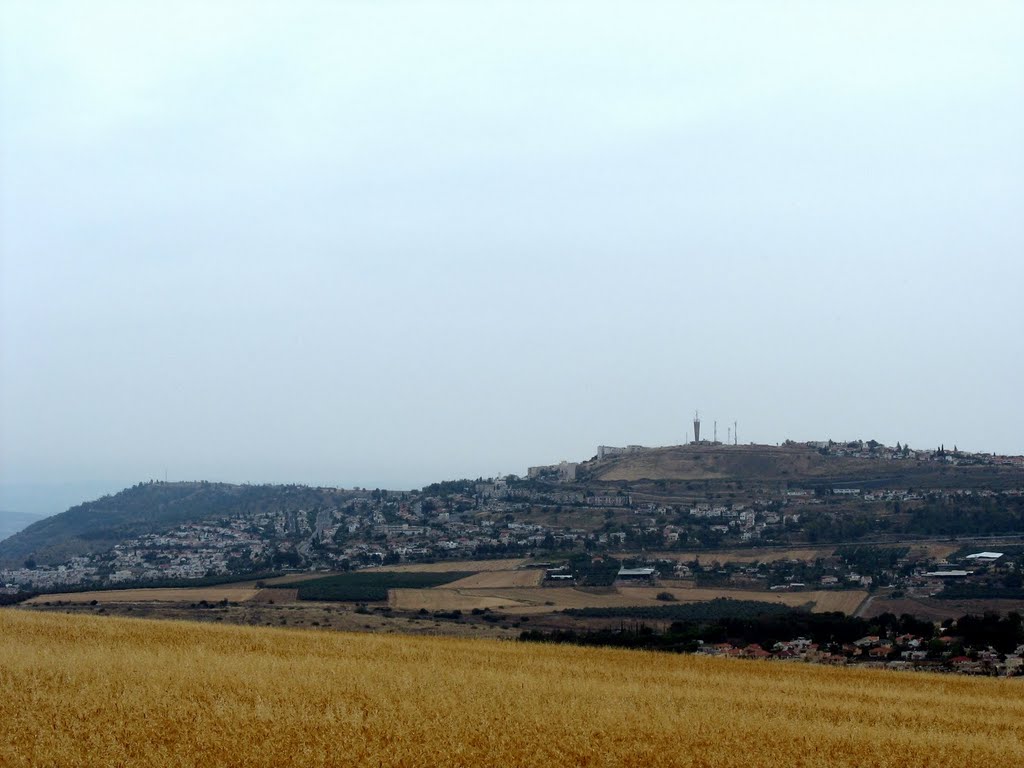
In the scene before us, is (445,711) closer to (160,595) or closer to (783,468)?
(160,595)

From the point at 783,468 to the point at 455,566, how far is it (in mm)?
49877

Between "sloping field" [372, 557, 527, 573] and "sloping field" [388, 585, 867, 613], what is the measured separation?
9.81 metres

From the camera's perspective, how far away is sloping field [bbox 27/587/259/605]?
48.6 m

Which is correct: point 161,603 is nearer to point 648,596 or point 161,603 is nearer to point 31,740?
point 648,596

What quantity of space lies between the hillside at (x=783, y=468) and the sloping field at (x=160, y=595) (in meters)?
62.8

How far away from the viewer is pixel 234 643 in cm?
2155


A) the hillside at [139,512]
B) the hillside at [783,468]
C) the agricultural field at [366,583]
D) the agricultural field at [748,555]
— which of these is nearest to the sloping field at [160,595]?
the agricultural field at [366,583]

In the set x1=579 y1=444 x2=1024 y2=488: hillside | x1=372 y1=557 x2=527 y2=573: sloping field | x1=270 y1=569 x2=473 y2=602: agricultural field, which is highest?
x1=579 y1=444 x2=1024 y2=488: hillside

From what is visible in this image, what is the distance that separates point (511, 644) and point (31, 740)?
15.0m

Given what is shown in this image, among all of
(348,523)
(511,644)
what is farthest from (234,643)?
(348,523)

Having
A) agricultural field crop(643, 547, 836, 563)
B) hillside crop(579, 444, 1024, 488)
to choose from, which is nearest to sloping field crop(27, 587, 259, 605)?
agricultural field crop(643, 547, 836, 563)

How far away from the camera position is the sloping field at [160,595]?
4859 cm

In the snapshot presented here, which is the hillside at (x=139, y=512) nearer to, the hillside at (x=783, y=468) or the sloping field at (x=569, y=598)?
the hillside at (x=783, y=468)

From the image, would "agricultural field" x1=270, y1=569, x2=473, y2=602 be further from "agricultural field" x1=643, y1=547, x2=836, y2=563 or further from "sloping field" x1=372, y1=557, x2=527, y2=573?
"agricultural field" x1=643, y1=547, x2=836, y2=563
